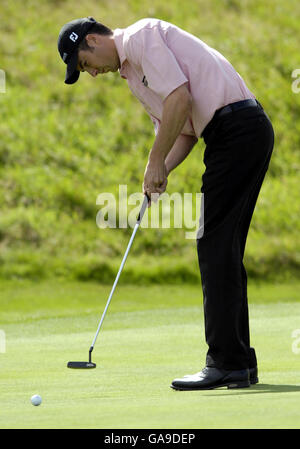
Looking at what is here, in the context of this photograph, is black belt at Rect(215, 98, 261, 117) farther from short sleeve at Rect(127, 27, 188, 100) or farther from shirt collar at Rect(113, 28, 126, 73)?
shirt collar at Rect(113, 28, 126, 73)

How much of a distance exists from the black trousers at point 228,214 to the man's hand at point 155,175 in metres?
0.18

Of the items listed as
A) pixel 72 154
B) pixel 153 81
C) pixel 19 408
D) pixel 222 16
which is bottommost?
pixel 19 408

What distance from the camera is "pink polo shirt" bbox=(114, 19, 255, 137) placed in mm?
3754

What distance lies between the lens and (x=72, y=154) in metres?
13.4

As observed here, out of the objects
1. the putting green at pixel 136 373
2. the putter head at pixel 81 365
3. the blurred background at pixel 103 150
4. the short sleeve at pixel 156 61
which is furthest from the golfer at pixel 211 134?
the blurred background at pixel 103 150

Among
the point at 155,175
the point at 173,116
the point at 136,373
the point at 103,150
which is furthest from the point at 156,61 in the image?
the point at 103,150

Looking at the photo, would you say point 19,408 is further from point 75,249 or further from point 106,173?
point 106,173

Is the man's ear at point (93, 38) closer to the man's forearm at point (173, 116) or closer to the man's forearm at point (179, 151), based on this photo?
the man's forearm at point (173, 116)

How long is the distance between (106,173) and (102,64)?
30.3 ft

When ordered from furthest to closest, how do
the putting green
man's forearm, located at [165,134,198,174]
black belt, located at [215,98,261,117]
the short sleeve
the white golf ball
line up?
man's forearm, located at [165,134,198,174] < black belt, located at [215,98,261,117] < the short sleeve < the white golf ball < the putting green

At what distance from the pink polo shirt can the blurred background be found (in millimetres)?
8033

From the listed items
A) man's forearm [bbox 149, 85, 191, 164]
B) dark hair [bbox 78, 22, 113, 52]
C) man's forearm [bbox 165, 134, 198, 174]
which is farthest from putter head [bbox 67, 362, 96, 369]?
dark hair [bbox 78, 22, 113, 52]

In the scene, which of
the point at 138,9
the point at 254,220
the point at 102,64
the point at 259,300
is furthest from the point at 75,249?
the point at 102,64
